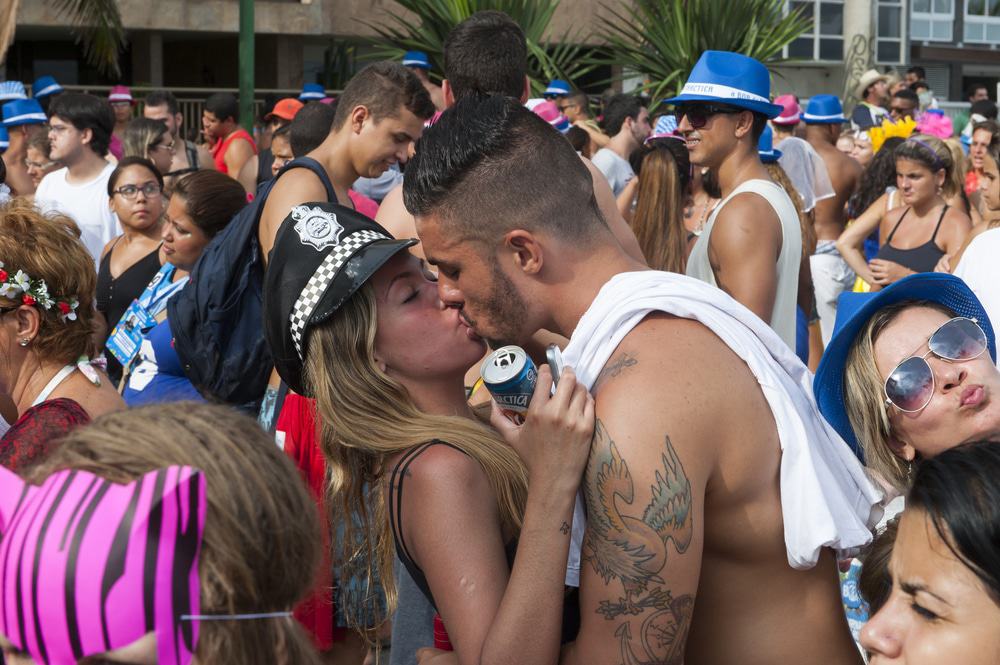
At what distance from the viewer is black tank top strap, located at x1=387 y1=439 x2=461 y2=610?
8.44 ft

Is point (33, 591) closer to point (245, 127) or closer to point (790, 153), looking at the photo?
point (790, 153)

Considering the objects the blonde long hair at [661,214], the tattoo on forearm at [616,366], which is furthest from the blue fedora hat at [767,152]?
the tattoo on forearm at [616,366]

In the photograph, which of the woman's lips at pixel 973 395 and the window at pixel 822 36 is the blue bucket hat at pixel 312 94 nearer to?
the woman's lips at pixel 973 395

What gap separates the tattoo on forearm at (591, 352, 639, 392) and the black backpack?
2636mm

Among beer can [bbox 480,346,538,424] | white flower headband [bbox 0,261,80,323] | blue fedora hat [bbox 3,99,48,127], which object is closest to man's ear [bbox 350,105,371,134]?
white flower headband [bbox 0,261,80,323]

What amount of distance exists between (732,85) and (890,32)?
34.3m

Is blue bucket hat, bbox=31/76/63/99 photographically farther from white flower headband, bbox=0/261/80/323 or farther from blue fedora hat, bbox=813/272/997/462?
blue fedora hat, bbox=813/272/997/462

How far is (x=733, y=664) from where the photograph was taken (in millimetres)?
2311

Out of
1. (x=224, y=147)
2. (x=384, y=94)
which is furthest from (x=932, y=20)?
(x=384, y=94)

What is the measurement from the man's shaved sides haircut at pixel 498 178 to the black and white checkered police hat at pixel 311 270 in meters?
0.40

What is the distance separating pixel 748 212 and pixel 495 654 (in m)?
3.01

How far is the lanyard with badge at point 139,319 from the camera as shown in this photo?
5.70 m

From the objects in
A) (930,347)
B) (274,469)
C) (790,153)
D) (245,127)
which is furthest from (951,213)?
(245,127)

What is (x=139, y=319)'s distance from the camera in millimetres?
5766
